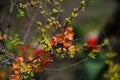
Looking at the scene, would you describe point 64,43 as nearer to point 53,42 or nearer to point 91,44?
point 53,42

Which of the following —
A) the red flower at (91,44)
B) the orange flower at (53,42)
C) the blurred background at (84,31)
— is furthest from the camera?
the blurred background at (84,31)

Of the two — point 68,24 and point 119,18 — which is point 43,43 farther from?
point 119,18

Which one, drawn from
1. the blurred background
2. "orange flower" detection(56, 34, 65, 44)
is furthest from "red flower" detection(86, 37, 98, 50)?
"orange flower" detection(56, 34, 65, 44)

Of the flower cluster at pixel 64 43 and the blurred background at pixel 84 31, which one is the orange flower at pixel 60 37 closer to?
the flower cluster at pixel 64 43

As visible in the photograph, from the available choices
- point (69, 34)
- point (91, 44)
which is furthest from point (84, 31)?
point (69, 34)

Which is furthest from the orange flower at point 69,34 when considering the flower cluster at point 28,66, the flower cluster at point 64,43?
the flower cluster at point 28,66

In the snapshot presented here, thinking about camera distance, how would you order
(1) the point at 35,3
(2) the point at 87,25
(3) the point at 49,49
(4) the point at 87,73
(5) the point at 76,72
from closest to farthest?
(3) the point at 49,49 < (1) the point at 35,3 < (4) the point at 87,73 < (5) the point at 76,72 < (2) the point at 87,25

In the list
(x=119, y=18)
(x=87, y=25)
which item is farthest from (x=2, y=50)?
(x=87, y=25)

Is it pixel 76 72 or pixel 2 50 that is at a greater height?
pixel 76 72
